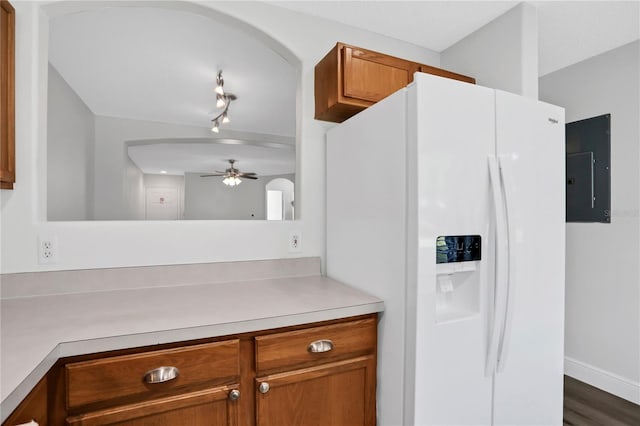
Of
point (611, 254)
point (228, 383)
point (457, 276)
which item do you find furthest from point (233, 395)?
point (611, 254)

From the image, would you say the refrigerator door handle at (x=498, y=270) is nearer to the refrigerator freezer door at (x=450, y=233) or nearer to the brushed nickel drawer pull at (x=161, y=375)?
the refrigerator freezer door at (x=450, y=233)

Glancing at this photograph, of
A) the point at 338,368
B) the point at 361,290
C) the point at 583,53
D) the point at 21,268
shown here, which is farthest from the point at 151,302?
the point at 583,53

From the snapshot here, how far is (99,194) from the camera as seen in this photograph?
4.30 meters

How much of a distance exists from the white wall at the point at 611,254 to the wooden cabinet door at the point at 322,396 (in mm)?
2113

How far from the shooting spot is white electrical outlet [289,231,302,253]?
6.14 ft

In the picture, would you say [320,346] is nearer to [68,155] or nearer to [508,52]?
[508,52]

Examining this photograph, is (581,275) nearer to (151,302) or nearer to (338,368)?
(338,368)

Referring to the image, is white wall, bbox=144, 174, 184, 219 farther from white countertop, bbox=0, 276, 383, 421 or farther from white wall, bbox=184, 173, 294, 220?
white countertop, bbox=0, 276, 383, 421

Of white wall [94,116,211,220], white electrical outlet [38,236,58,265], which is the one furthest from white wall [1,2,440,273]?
white wall [94,116,211,220]

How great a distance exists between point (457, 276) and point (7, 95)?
6.44 feet

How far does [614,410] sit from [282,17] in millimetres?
3214

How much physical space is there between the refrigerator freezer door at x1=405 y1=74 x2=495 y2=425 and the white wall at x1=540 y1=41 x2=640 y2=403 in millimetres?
1705

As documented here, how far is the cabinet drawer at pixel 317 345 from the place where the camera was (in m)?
1.16

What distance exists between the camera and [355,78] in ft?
5.61
